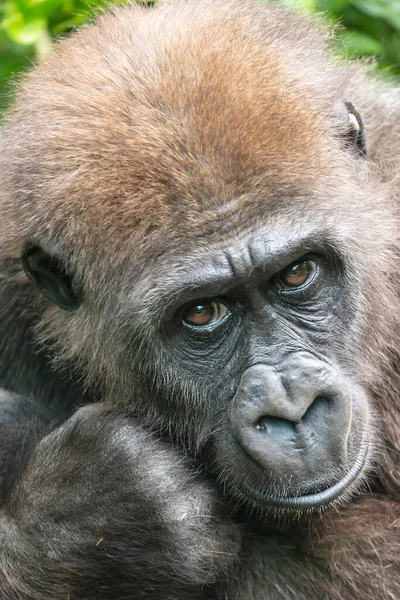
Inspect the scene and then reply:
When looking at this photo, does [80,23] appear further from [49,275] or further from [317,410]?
[317,410]

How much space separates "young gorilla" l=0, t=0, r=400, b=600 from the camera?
4.36 m

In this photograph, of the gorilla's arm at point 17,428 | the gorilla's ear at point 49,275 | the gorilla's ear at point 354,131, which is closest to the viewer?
the gorilla's ear at point 49,275

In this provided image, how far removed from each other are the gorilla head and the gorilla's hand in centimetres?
19

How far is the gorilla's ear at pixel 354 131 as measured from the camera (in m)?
4.85

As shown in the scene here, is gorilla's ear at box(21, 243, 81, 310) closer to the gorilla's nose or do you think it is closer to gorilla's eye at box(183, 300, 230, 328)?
gorilla's eye at box(183, 300, 230, 328)

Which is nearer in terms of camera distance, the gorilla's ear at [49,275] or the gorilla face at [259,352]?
the gorilla face at [259,352]

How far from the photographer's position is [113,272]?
177 inches

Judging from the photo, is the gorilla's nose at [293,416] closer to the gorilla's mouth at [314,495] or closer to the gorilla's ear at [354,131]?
the gorilla's mouth at [314,495]

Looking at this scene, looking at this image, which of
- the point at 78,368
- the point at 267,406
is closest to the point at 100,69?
the point at 78,368

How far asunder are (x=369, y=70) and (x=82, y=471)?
9.84 feet

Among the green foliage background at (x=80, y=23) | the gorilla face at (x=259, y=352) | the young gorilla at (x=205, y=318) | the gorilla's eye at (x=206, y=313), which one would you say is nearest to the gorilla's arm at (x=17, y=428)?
the young gorilla at (x=205, y=318)

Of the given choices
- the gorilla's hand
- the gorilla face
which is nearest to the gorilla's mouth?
the gorilla face

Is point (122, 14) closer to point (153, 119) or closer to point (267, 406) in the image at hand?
point (153, 119)

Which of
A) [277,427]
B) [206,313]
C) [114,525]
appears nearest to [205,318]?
[206,313]
